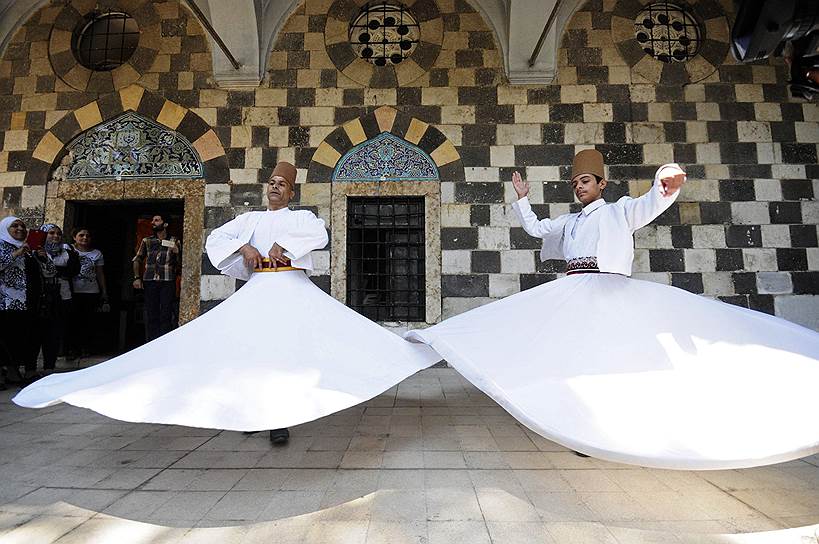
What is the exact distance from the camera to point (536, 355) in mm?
2324

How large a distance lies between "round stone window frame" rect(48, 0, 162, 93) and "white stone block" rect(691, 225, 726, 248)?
24.5ft

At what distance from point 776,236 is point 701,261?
101 cm

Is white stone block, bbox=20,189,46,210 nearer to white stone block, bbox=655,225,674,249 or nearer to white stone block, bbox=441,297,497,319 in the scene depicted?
white stone block, bbox=441,297,497,319

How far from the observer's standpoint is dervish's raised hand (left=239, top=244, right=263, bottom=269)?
3066mm

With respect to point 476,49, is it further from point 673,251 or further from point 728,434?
point 728,434

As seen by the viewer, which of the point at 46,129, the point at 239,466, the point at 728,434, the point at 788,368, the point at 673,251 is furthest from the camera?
the point at 46,129

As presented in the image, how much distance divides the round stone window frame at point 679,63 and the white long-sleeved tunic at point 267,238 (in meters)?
5.13

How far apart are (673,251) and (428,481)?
4.96 metres

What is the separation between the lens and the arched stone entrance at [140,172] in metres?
5.87

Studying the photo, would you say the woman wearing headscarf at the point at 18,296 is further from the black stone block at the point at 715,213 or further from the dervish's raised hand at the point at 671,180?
the black stone block at the point at 715,213

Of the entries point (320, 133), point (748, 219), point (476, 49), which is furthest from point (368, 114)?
point (748, 219)

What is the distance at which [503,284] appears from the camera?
5.68 meters

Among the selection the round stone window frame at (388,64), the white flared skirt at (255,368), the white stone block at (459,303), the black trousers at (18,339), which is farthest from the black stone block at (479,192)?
the black trousers at (18,339)

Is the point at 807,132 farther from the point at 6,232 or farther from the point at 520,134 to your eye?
the point at 6,232
